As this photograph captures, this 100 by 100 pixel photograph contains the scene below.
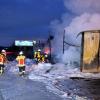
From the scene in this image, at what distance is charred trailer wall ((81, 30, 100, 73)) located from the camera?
30.2 m

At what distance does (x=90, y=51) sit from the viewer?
Answer: 100 ft

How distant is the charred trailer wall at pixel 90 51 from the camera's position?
3023cm

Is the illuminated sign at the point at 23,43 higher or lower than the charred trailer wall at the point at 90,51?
higher

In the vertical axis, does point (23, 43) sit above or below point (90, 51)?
above

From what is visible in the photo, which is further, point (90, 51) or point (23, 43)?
point (23, 43)

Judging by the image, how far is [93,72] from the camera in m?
30.2

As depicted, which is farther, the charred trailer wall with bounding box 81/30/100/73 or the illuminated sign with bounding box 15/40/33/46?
the illuminated sign with bounding box 15/40/33/46

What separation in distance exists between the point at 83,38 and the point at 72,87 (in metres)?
8.77

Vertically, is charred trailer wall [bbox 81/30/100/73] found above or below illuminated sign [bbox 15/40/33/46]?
below

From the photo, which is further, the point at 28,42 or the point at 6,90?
the point at 28,42

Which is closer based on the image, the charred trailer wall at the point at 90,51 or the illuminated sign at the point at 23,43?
the charred trailer wall at the point at 90,51

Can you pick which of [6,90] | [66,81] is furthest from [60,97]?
[66,81]

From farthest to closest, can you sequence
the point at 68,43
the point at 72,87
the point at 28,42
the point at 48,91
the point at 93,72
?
the point at 28,42 < the point at 68,43 < the point at 93,72 < the point at 72,87 < the point at 48,91

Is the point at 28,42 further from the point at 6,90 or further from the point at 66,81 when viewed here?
the point at 6,90
